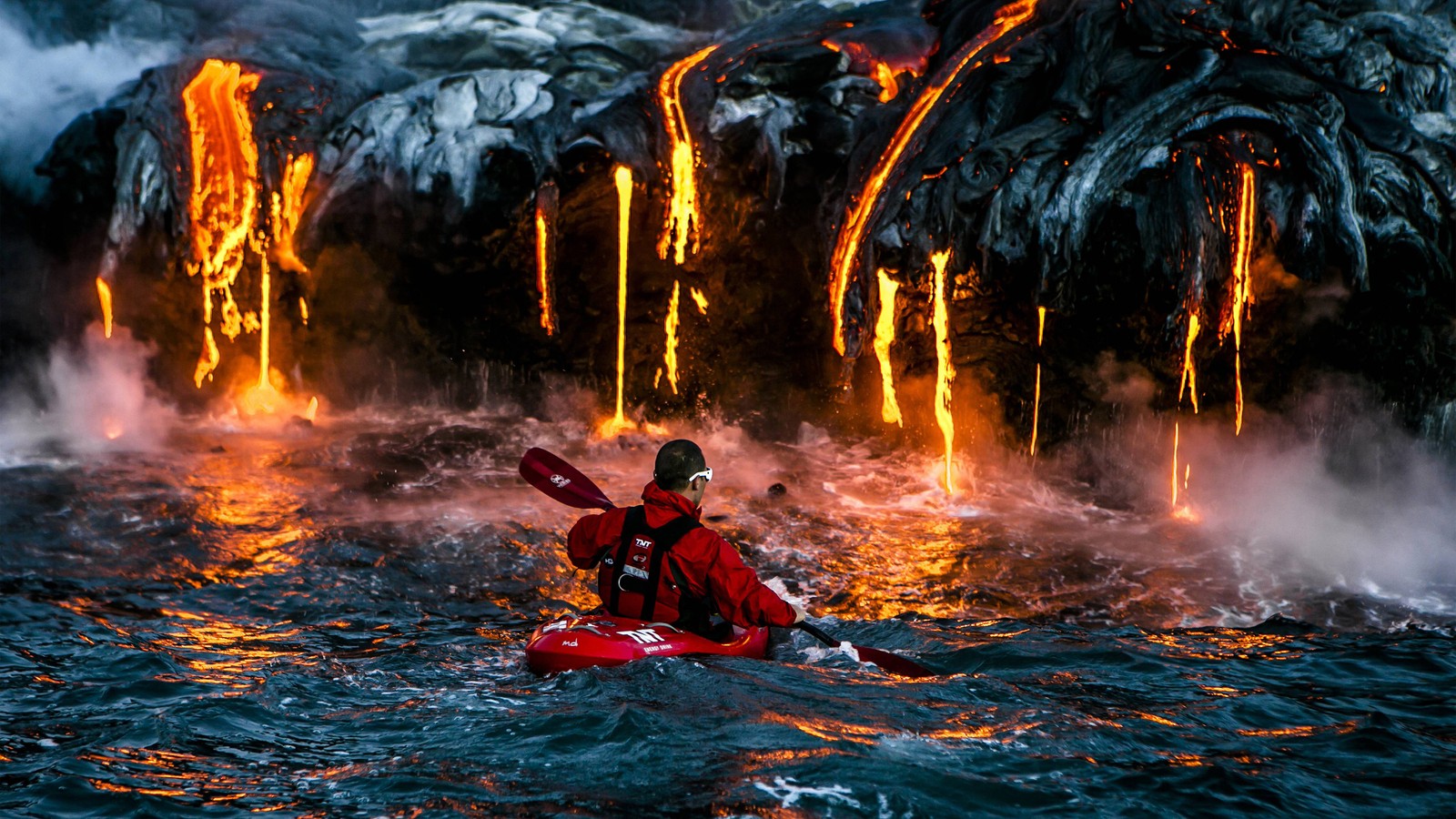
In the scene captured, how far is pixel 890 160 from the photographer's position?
388 inches

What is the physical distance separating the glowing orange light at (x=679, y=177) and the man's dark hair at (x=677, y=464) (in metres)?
6.17

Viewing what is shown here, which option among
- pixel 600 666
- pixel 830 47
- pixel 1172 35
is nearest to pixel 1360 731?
pixel 600 666

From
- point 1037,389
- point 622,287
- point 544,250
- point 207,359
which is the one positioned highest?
point 544,250

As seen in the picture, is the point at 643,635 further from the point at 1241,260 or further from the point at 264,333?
the point at 264,333

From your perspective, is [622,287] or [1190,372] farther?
[622,287]

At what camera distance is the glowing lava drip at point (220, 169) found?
11.5 m

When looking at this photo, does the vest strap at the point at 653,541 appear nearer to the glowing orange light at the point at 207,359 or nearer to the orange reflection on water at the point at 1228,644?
the orange reflection on water at the point at 1228,644

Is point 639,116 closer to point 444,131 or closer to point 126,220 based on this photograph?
point 444,131

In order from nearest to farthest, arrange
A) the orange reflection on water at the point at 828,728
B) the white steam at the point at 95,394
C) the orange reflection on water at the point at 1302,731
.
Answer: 1. the orange reflection on water at the point at 828,728
2. the orange reflection on water at the point at 1302,731
3. the white steam at the point at 95,394

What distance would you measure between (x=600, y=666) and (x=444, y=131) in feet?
25.0

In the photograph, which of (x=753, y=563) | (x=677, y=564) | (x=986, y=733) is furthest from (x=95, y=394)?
(x=986, y=733)

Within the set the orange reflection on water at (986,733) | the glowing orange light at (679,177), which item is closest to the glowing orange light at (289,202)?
the glowing orange light at (679,177)

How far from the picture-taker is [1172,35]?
30.1 ft

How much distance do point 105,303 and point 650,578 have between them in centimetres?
943
